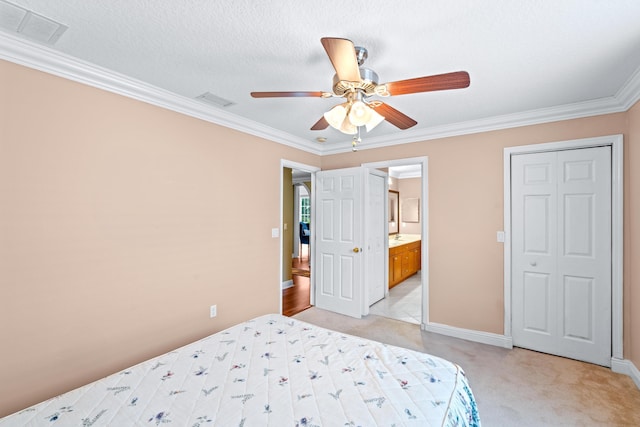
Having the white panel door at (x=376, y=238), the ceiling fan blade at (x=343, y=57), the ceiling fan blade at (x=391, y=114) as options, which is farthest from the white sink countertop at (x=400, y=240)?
the ceiling fan blade at (x=343, y=57)

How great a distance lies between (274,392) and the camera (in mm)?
1360

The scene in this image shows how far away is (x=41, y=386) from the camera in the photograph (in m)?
1.83

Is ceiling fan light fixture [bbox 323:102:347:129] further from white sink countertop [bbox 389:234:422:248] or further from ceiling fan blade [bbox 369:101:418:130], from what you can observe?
white sink countertop [bbox 389:234:422:248]

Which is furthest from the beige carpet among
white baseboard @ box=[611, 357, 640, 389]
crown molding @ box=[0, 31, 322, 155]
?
crown molding @ box=[0, 31, 322, 155]

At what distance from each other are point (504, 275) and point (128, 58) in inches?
150

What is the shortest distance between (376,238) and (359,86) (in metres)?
3.10

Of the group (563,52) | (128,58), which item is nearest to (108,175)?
(128,58)

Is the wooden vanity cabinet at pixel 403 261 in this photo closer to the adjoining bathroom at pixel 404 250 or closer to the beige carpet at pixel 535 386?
the adjoining bathroom at pixel 404 250

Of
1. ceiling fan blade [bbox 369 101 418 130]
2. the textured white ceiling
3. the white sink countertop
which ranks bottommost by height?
the white sink countertop

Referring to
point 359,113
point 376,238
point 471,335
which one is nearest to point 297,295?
point 376,238

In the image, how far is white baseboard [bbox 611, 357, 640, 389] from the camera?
7.61ft

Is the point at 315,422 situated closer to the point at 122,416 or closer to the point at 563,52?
the point at 122,416

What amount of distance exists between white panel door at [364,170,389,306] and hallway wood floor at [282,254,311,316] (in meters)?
1.01

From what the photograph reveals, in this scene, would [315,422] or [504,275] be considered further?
[504,275]
